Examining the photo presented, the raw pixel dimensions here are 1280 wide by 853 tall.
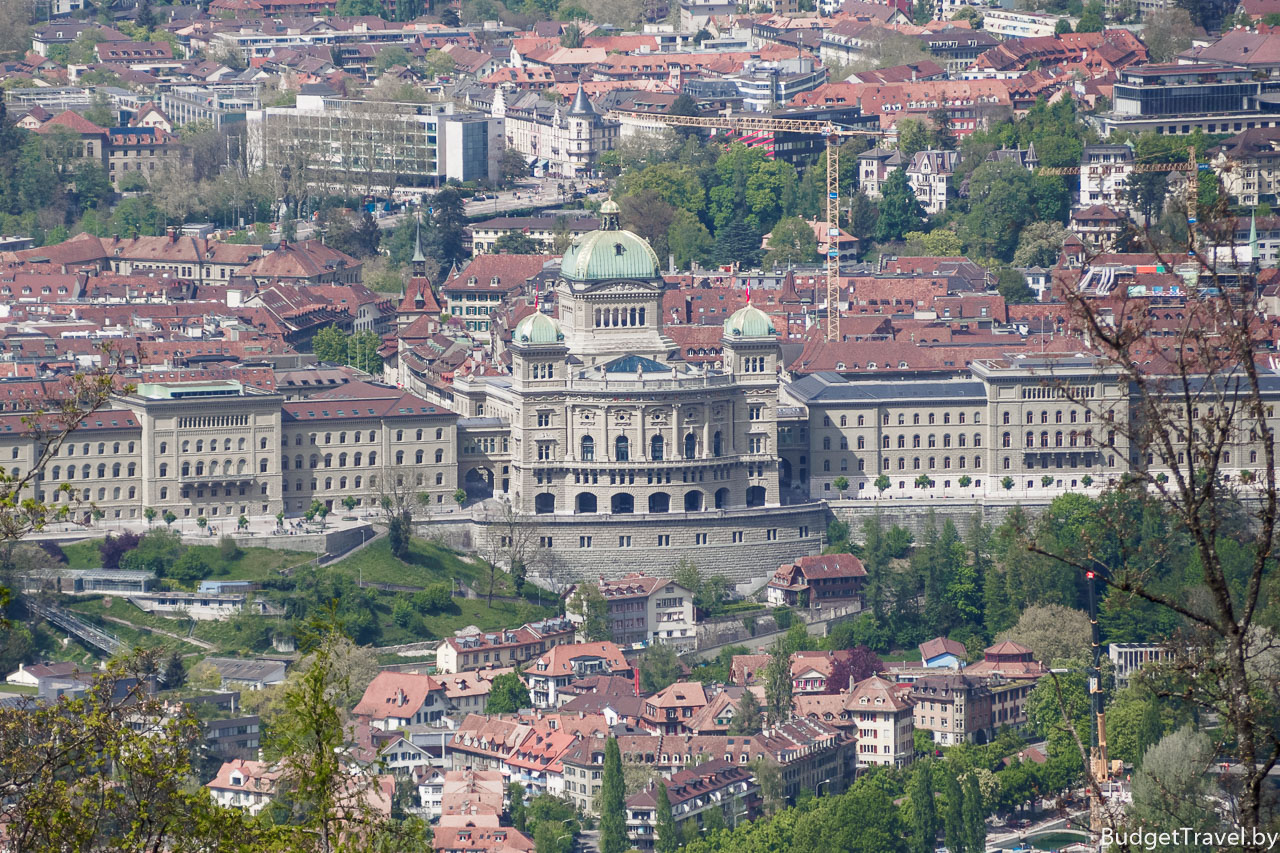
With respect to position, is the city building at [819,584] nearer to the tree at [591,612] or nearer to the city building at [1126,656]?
the tree at [591,612]

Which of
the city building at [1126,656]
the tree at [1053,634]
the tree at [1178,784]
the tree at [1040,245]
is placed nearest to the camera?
the tree at [1178,784]

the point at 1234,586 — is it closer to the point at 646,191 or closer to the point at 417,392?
the point at 417,392

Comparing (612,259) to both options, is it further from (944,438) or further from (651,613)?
(651,613)

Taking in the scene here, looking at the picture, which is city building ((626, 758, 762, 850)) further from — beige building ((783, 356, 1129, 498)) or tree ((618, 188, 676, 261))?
tree ((618, 188, 676, 261))

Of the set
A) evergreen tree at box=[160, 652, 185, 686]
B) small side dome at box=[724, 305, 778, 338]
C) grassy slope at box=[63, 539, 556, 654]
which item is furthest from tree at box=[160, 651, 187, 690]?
small side dome at box=[724, 305, 778, 338]

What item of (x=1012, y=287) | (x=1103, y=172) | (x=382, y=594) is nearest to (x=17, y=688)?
(x=382, y=594)

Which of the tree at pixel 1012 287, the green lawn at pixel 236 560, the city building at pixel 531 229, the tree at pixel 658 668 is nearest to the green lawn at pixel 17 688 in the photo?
the green lawn at pixel 236 560

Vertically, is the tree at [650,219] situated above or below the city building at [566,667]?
above
